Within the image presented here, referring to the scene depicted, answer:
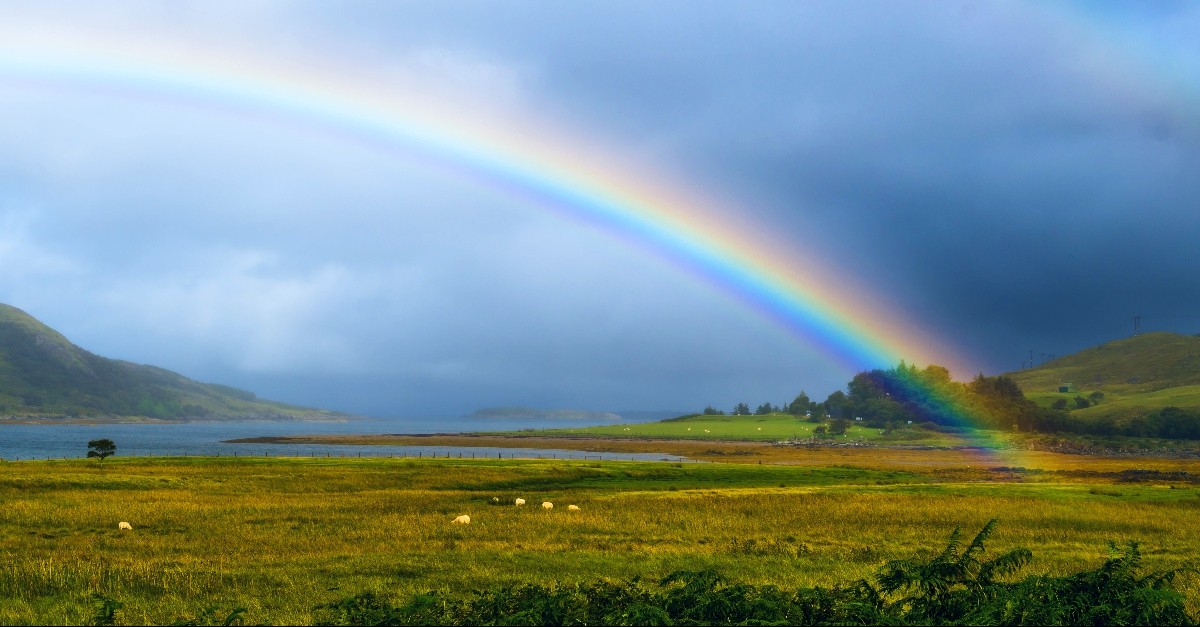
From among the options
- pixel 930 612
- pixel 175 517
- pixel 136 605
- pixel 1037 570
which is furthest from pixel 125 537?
pixel 1037 570

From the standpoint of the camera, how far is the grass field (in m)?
21.2

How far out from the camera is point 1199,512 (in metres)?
46.4

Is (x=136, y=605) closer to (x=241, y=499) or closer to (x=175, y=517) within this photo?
(x=175, y=517)

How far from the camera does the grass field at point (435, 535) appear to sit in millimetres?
21188

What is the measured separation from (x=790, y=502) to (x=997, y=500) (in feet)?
48.7

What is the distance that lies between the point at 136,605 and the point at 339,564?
21.1ft

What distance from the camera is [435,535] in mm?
31453

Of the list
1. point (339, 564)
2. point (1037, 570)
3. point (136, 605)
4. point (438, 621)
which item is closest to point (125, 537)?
point (339, 564)

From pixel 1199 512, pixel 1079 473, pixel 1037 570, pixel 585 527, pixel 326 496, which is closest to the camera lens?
pixel 1037 570

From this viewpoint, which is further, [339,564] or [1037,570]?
[1037,570]

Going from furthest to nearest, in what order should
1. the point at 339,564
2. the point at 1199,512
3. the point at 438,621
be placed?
the point at 1199,512
the point at 339,564
the point at 438,621

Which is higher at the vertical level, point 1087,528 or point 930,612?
point 930,612

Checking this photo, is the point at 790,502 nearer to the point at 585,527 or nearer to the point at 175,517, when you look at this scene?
the point at 585,527

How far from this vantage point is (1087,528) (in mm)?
38781
